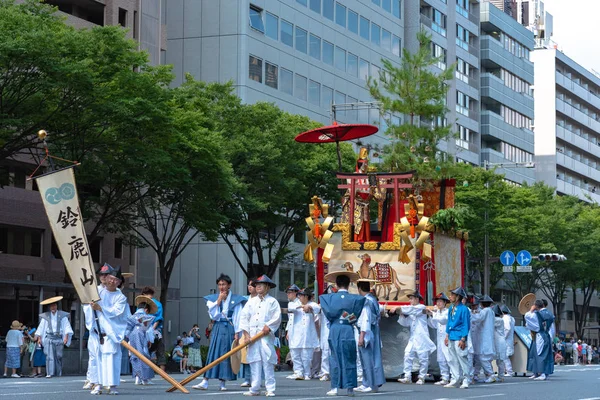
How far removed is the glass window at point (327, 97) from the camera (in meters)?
62.2

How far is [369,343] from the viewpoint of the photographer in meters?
18.6

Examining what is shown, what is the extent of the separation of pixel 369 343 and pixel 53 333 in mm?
11832

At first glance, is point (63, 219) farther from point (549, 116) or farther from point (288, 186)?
point (549, 116)

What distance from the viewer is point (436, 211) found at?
28.7 m

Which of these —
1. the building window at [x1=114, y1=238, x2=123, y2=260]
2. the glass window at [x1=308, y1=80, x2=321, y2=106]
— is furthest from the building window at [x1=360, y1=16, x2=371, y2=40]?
the building window at [x1=114, y1=238, x2=123, y2=260]

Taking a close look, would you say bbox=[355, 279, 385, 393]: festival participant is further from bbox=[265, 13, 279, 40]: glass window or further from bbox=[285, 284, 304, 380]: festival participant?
bbox=[265, 13, 279, 40]: glass window

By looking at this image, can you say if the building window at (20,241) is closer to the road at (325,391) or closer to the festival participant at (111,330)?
the road at (325,391)

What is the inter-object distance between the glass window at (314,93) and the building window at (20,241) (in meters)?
19.5

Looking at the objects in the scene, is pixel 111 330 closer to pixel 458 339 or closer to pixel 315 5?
pixel 458 339

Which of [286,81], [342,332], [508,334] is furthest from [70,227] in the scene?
[286,81]

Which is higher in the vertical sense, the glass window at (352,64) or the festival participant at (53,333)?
the glass window at (352,64)

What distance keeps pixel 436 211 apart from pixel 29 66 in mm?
10444

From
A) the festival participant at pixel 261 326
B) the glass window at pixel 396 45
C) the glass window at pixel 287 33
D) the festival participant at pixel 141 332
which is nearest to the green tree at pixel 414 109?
the festival participant at pixel 141 332

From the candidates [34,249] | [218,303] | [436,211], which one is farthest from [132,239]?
[218,303]
